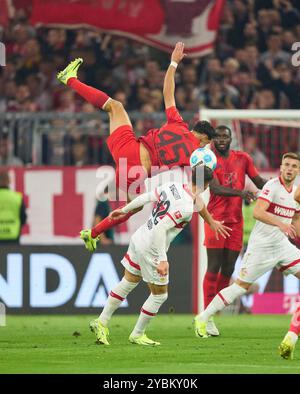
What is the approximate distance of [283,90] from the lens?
22750mm

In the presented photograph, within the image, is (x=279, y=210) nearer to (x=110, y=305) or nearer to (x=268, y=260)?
(x=268, y=260)

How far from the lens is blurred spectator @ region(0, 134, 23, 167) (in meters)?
19.2

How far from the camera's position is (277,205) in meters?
14.3

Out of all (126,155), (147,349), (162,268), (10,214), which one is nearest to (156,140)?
(126,155)

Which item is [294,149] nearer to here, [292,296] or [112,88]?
[292,296]

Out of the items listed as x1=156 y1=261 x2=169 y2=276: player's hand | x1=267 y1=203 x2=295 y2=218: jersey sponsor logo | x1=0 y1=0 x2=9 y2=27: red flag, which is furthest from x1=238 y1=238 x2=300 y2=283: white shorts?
x1=0 y1=0 x2=9 y2=27: red flag

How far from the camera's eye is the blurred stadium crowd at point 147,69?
2214cm

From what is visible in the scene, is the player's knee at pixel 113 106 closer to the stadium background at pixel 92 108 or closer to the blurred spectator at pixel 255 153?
the stadium background at pixel 92 108

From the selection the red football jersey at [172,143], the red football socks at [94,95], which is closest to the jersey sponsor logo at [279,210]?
the red football jersey at [172,143]

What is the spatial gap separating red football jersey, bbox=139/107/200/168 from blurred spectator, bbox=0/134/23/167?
4.49 m

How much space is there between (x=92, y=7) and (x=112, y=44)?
4.65 ft

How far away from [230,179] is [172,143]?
1.22 metres

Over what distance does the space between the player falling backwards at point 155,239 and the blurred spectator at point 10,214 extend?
5390mm
